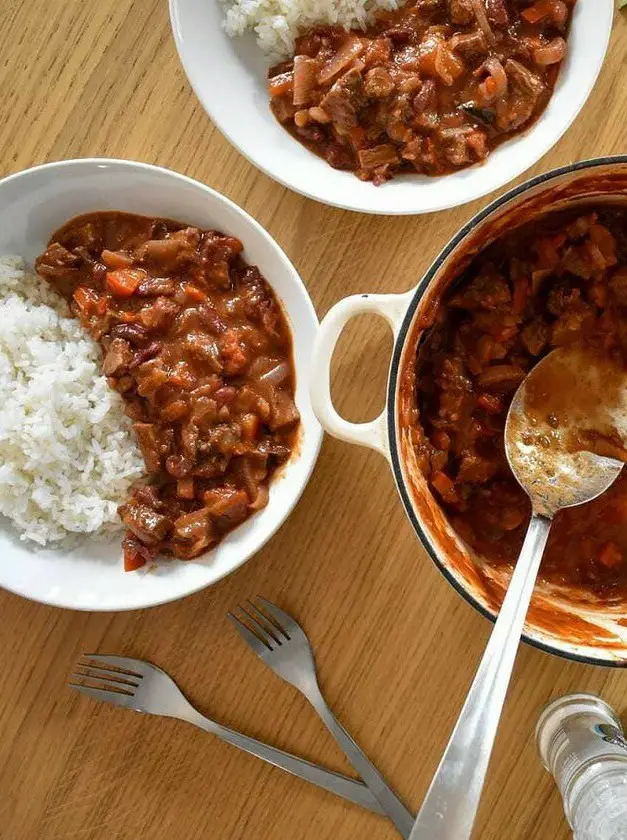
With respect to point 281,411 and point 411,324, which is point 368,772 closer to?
point 281,411

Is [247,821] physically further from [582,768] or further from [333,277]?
[333,277]

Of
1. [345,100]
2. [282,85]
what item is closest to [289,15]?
[282,85]

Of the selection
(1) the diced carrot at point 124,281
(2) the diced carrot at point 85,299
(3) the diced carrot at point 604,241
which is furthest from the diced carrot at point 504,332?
(2) the diced carrot at point 85,299

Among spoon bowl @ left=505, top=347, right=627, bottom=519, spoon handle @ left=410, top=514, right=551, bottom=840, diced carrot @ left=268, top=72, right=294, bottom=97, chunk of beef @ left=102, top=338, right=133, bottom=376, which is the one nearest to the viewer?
spoon handle @ left=410, top=514, right=551, bottom=840

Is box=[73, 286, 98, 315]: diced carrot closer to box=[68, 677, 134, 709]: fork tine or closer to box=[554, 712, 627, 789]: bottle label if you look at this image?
box=[68, 677, 134, 709]: fork tine

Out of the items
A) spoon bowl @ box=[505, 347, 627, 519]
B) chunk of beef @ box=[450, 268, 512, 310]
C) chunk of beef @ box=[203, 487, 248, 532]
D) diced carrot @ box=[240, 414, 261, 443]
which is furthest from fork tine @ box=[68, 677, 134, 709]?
chunk of beef @ box=[450, 268, 512, 310]

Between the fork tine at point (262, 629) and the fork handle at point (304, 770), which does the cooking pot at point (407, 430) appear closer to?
the fork tine at point (262, 629)
